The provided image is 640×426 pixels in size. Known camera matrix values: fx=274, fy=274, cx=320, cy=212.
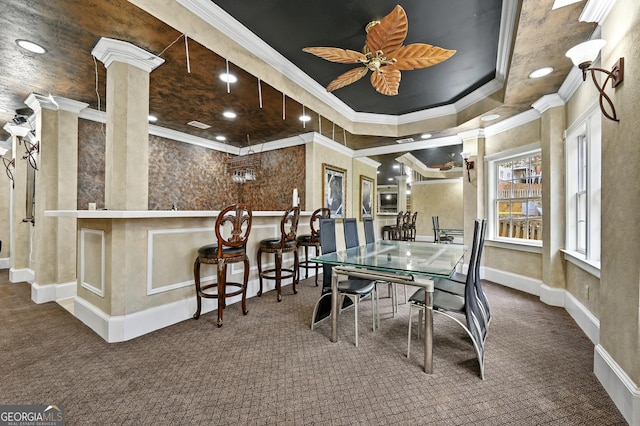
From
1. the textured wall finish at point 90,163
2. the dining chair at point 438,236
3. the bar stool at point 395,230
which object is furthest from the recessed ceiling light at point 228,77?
the dining chair at point 438,236

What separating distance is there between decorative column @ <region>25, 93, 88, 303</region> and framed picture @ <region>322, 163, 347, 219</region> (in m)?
3.69

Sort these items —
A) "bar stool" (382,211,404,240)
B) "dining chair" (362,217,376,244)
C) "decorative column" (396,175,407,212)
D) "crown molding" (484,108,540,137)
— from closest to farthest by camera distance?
1. "dining chair" (362,217,376,244)
2. "crown molding" (484,108,540,137)
3. "bar stool" (382,211,404,240)
4. "decorative column" (396,175,407,212)

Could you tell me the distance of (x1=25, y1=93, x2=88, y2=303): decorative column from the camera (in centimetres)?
341

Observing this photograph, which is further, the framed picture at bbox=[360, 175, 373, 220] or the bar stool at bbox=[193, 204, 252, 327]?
the framed picture at bbox=[360, 175, 373, 220]

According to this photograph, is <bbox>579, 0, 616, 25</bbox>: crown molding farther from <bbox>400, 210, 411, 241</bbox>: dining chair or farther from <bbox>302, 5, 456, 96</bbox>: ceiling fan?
<bbox>400, 210, 411, 241</bbox>: dining chair

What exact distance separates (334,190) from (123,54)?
394cm

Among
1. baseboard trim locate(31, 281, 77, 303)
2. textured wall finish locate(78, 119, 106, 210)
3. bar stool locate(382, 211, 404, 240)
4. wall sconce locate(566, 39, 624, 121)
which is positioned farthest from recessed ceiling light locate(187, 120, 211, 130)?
bar stool locate(382, 211, 404, 240)

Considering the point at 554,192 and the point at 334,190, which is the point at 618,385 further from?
the point at 334,190

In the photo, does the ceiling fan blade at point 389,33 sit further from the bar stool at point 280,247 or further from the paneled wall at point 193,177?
the paneled wall at point 193,177

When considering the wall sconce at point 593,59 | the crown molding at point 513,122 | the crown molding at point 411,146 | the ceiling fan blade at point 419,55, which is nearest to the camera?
the wall sconce at point 593,59

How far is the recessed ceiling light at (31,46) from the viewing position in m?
2.32

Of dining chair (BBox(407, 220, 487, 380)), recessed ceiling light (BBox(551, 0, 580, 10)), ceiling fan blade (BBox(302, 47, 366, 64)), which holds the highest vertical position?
recessed ceiling light (BBox(551, 0, 580, 10))

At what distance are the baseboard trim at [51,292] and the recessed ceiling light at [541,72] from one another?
592 centimetres

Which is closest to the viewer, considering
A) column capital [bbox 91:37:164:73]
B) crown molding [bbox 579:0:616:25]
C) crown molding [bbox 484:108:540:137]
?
crown molding [bbox 579:0:616:25]
